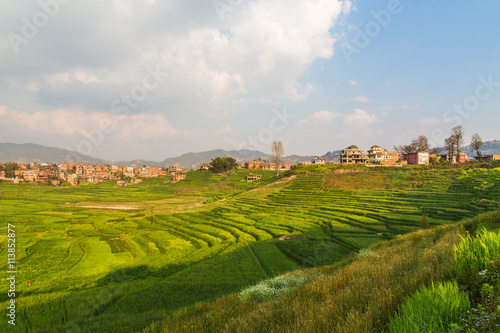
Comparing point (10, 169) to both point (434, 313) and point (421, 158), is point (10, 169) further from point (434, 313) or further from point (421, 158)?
point (421, 158)

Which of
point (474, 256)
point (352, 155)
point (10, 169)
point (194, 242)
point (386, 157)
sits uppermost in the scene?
point (352, 155)

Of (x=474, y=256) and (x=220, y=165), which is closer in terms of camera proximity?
(x=474, y=256)

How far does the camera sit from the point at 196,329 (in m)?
4.63

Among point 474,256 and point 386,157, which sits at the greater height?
point 386,157

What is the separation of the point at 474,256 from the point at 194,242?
26.8 meters

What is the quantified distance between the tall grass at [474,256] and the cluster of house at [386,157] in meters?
80.4

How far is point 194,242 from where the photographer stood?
27156 mm

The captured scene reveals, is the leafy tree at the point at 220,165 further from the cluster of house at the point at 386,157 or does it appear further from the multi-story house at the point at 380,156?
the multi-story house at the point at 380,156

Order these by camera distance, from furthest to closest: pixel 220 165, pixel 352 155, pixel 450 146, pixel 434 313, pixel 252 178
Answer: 1. pixel 220 165
2. pixel 252 178
3. pixel 352 155
4. pixel 450 146
5. pixel 434 313

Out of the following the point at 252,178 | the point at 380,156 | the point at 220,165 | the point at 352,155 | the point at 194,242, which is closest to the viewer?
the point at 194,242

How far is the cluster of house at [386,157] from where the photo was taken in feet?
238

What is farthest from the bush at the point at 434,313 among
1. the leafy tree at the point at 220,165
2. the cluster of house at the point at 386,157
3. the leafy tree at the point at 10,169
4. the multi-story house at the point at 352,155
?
the leafy tree at the point at 10,169

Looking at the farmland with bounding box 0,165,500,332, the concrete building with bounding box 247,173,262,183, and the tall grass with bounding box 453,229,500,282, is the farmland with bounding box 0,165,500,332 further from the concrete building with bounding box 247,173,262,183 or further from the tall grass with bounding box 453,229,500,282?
the concrete building with bounding box 247,173,262,183

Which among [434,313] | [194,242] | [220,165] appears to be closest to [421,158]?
[220,165]
